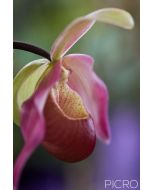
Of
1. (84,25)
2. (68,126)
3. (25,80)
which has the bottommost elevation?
(68,126)

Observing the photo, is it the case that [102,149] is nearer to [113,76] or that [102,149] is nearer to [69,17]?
[113,76]
